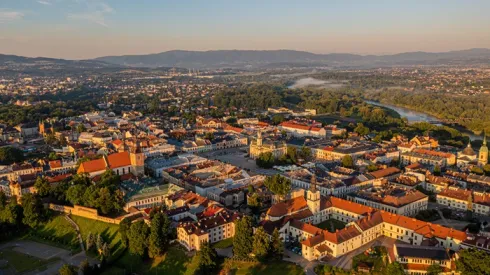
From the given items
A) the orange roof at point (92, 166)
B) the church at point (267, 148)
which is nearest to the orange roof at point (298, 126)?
the church at point (267, 148)

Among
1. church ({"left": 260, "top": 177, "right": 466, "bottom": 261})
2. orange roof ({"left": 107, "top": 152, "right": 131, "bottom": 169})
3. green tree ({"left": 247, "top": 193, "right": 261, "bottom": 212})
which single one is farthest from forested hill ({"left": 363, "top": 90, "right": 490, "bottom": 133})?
orange roof ({"left": 107, "top": 152, "right": 131, "bottom": 169})

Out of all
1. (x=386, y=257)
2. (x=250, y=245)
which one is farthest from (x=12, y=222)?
(x=386, y=257)

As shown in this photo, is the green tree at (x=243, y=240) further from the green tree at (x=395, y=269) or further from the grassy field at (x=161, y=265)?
the green tree at (x=395, y=269)

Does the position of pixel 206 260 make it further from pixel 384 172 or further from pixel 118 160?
pixel 384 172

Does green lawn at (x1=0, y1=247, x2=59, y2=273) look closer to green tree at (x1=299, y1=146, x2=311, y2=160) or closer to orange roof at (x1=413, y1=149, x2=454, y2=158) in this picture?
green tree at (x1=299, y1=146, x2=311, y2=160)

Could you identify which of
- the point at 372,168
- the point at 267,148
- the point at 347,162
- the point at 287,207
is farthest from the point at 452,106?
the point at 287,207
